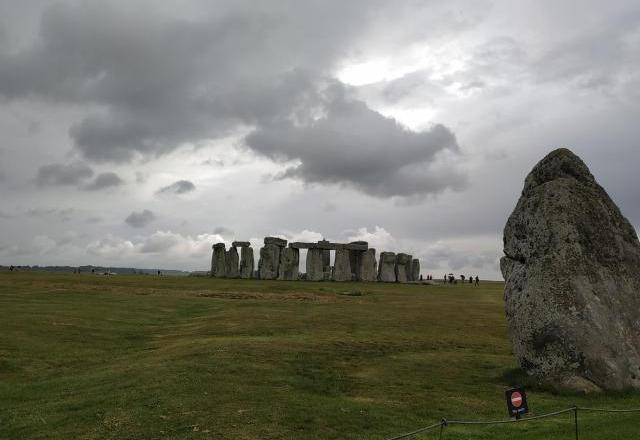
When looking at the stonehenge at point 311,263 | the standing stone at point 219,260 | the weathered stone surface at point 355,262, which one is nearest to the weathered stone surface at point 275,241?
the stonehenge at point 311,263

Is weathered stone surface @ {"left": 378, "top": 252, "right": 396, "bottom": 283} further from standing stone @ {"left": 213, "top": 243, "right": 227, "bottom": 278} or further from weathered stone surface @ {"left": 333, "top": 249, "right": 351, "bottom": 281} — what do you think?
standing stone @ {"left": 213, "top": 243, "right": 227, "bottom": 278}

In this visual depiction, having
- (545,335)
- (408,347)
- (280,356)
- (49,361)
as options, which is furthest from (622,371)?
(49,361)

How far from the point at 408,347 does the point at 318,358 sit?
4.77 meters

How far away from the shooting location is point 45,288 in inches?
1662

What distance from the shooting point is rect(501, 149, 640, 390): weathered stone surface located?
14.5m

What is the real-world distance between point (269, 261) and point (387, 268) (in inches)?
564

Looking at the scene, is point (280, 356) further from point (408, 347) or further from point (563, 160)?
point (563, 160)

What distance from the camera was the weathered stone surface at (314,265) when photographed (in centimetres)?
6384

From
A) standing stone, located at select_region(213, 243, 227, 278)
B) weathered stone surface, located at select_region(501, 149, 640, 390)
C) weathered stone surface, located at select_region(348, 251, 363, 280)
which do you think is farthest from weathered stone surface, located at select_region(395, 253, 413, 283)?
weathered stone surface, located at select_region(501, 149, 640, 390)

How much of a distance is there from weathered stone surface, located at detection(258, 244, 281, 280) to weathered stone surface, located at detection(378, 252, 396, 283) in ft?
41.3

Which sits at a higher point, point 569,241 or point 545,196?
point 545,196

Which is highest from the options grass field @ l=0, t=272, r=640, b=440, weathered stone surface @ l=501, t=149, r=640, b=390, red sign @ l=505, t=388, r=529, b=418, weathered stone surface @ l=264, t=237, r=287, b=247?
weathered stone surface @ l=264, t=237, r=287, b=247

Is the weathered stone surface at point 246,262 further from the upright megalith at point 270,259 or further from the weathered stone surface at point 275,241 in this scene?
the weathered stone surface at point 275,241

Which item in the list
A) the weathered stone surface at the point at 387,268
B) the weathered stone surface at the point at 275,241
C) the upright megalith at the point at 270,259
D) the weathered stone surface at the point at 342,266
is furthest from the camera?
the weathered stone surface at the point at 387,268
